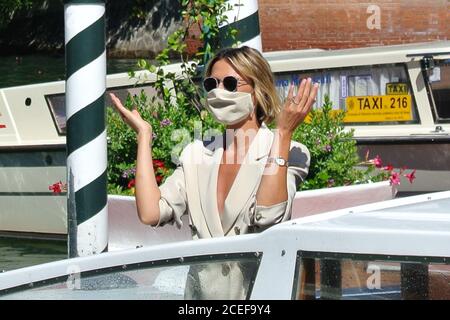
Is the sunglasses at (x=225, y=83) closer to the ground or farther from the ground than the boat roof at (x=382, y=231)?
farther from the ground

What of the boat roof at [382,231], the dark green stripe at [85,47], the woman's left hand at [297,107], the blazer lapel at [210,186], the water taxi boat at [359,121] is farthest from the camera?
the water taxi boat at [359,121]

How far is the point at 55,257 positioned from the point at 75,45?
3935mm

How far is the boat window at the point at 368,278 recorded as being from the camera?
2.77m

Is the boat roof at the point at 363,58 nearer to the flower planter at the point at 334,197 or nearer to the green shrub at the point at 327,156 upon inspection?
the green shrub at the point at 327,156

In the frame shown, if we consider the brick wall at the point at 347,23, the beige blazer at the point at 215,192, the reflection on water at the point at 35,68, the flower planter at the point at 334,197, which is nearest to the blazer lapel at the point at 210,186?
the beige blazer at the point at 215,192

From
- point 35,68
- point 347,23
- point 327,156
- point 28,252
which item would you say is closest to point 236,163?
point 327,156

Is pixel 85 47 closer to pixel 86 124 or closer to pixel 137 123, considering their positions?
pixel 86 124

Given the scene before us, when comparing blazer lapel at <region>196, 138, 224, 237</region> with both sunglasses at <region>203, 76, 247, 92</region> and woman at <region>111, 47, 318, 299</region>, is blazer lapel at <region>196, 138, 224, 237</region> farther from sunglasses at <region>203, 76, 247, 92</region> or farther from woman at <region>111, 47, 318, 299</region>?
sunglasses at <region>203, 76, 247, 92</region>

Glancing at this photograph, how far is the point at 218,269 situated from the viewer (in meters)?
3.05

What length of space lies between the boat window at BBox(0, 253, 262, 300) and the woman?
60 cm

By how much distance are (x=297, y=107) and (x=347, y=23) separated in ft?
75.1

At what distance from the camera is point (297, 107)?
3.70 meters

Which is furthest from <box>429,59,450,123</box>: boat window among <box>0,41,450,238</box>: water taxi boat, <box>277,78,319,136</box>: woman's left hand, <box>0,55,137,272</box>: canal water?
<box>277,78,319,136</box>: woman's left hand
